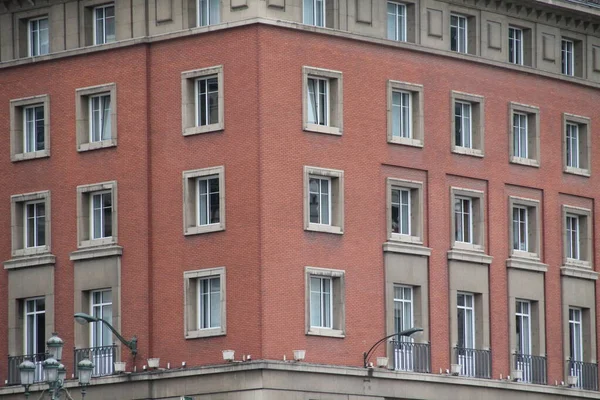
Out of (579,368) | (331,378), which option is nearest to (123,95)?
(331,378)

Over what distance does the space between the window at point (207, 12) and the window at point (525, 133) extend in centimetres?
1157

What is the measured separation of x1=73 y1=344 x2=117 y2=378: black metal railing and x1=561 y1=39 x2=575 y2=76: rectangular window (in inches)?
755

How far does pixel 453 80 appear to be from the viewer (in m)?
85.8

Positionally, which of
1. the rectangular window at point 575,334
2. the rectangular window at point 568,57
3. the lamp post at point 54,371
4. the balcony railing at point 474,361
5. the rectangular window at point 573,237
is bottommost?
the lamp post at point 54,371

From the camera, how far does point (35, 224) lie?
85.4 m

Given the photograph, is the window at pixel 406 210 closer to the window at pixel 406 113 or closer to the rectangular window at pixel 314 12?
the window at pixel 406 113

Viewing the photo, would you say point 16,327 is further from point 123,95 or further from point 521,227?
point 521,227

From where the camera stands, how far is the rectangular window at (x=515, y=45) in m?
88.4

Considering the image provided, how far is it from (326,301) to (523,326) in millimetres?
9454

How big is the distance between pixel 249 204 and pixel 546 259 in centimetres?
1317

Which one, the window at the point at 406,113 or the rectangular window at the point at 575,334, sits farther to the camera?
the rectangular window at the point at 575,334

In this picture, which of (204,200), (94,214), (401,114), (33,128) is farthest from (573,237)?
(33,128)

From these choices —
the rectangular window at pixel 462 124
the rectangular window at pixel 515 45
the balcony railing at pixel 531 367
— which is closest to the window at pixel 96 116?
the rectangular window at pixel 462 124

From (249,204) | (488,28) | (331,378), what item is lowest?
(331,378)
